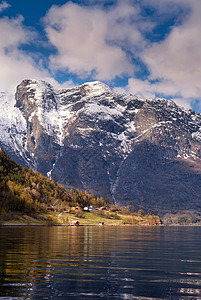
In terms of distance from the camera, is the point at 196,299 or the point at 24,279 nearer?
the point at 196,299

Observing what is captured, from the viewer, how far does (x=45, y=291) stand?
A: 23984mm

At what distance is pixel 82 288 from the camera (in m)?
25.2

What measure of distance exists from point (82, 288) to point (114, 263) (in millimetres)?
14084

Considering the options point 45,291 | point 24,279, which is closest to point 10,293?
point 45,291

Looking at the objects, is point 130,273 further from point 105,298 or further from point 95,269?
point 105,298

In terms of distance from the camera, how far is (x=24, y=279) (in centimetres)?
2762

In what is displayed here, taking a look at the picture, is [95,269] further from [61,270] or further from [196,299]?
[196,299]

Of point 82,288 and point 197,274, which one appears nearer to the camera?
point 82,288

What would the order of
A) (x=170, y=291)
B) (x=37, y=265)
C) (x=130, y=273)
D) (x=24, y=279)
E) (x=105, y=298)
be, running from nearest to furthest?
(x=105, y=298), (x=170, y=291), (x=24, y=279), (x=130, y=273), (x=37, y=265)

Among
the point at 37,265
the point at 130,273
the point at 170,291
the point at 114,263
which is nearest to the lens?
the point at 170,291

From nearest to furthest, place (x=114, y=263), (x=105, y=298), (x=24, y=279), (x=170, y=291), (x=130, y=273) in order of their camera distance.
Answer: (x=105, y=298) < (x=170, y=291) < (x=24, y=279) < (x=130, y=273) < (x=114, y=263)

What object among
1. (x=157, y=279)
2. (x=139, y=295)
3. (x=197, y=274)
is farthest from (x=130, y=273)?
(x=139, y=295)

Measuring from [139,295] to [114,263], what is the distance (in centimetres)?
1526

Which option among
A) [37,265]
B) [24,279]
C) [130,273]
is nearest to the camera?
[24,279]
